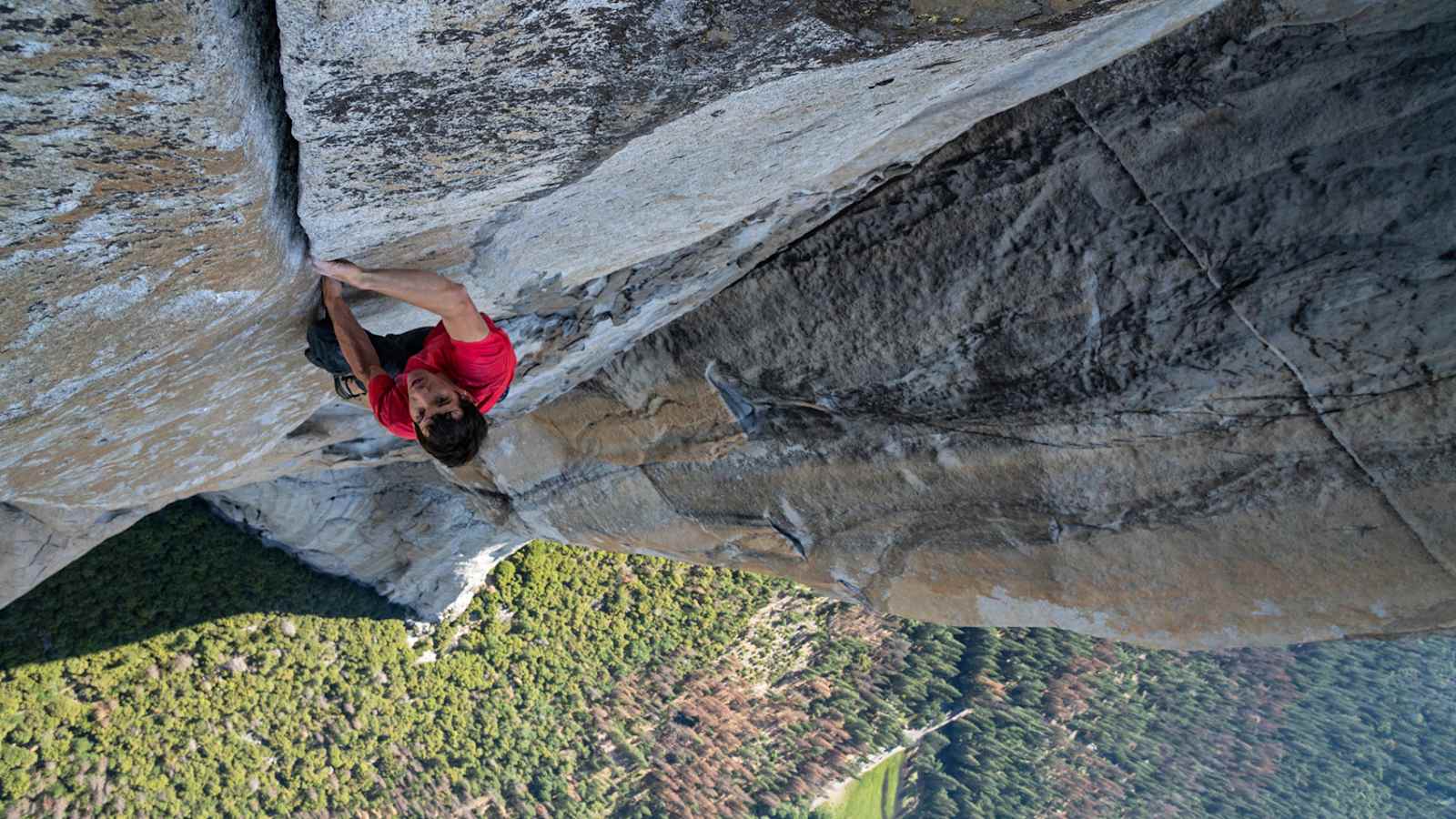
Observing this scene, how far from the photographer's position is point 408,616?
9633 millimetres

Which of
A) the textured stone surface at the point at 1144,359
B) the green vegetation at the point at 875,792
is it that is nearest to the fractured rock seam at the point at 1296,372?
the textured stone surface at the point at 1144,359

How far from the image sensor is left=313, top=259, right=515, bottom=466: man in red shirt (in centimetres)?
288

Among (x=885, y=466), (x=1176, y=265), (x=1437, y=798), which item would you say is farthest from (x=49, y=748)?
(x=1437, y=798)

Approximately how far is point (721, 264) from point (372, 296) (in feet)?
5.05

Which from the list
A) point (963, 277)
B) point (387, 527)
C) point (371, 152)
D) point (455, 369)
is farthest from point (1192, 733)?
point (371, 152)

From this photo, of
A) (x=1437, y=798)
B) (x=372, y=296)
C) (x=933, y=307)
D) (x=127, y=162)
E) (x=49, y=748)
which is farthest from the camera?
(x=1437, y=798)

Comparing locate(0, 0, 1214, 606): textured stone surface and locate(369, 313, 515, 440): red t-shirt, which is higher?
locate(0, 0, 1214, 606): textured stone surface

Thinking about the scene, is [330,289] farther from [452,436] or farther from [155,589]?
[155,589]

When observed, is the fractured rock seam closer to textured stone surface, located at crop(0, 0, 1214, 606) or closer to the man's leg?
textured stone surface, located at crop(0, 0, 1214, 606)

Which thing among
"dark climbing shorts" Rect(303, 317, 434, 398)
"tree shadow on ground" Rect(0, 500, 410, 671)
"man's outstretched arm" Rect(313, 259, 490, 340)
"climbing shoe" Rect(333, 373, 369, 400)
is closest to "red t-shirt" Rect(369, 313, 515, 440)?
"man's outstretched arm" Rect(313, 259, 490, 340)

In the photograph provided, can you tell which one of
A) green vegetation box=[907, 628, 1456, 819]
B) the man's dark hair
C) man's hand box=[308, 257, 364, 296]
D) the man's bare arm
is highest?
man's hand box=[308, 257, 364, 296]

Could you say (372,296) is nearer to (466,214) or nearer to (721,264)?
(466,214)

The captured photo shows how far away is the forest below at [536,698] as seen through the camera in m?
7.16

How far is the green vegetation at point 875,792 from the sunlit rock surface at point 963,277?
21.8 meters
